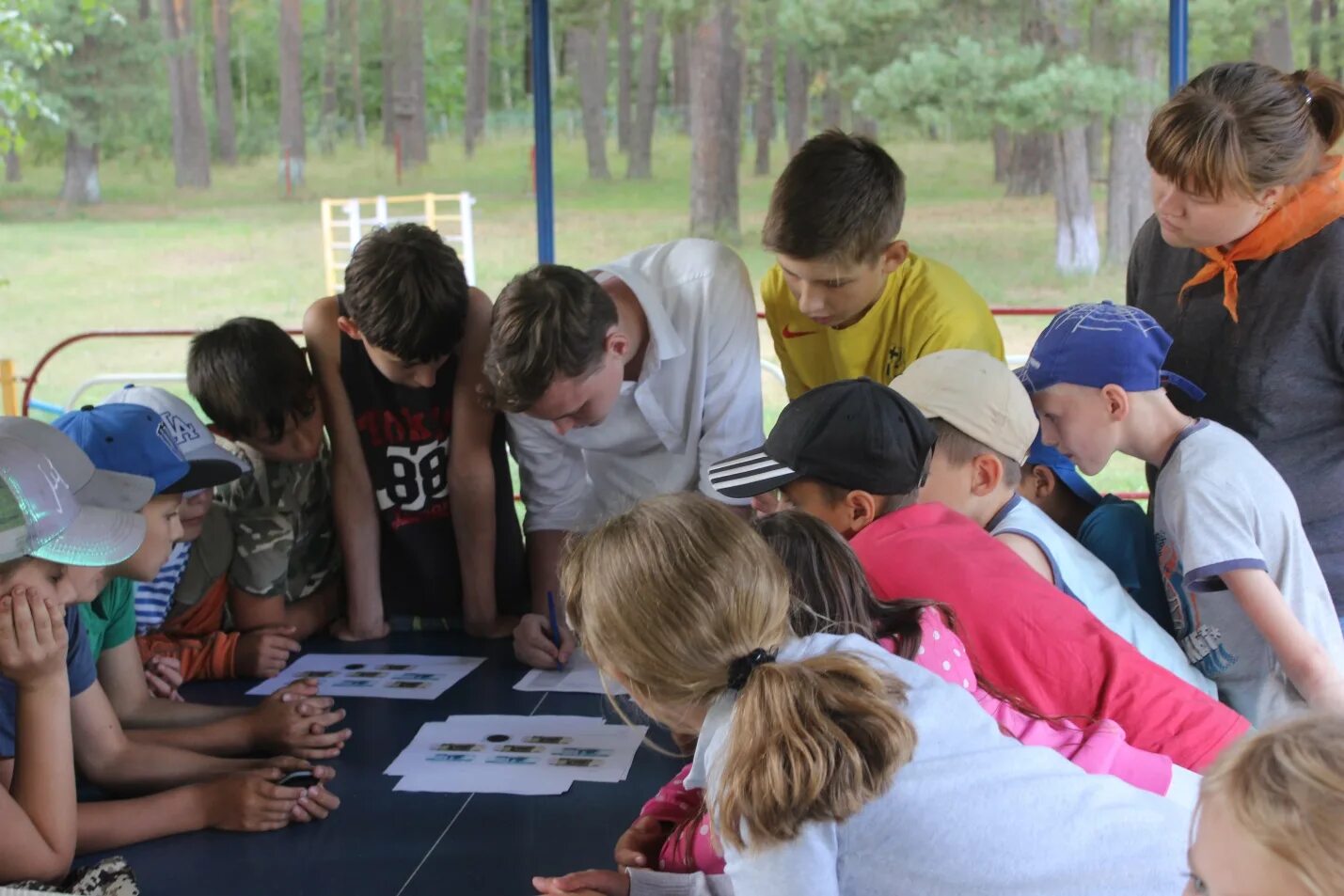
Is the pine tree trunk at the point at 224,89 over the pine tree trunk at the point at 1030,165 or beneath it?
over

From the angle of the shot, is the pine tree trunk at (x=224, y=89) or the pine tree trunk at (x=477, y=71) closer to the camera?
the pine tree trunk at (x=477, y=71)

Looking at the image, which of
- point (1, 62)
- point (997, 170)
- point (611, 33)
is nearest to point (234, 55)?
point (1, 62)

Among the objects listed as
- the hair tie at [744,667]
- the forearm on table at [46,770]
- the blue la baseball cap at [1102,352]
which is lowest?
the forearm on table at [46,770]

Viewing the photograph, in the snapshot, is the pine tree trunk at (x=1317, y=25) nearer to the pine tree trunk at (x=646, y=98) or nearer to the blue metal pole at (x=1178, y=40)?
the pine tree trunk at (x=646, y=98)

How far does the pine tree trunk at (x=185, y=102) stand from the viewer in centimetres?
1571

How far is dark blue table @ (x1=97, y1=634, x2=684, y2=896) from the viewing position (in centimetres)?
196

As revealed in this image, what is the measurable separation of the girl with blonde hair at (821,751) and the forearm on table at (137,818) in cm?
96

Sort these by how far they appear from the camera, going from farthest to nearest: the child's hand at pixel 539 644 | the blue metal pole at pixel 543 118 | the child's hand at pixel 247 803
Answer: the blue metal pole at pixel 543 118
the child's hand at pixel 539 644
the child's hand at pixel 247 803

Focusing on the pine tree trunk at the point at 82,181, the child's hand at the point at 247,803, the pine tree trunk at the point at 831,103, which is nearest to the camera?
the child's hand at the point at 247,803

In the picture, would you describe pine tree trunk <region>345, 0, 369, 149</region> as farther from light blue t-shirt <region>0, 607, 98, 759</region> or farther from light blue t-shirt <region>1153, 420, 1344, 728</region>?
light blue t-shirt <region>1153, 420, 1344, 728</region>

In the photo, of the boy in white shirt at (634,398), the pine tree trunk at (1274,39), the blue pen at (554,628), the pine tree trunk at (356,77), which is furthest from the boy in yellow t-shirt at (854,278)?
the pine tree trunk at (356,77)

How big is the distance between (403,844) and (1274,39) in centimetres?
1325

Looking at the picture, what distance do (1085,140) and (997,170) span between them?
3.57 feet

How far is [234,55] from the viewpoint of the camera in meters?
16.1
